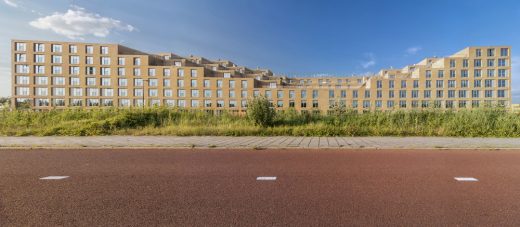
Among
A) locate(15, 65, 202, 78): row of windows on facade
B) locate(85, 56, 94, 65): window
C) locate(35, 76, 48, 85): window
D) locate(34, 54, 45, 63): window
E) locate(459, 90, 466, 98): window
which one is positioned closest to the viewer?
locate(459, 90, 466, 98): window

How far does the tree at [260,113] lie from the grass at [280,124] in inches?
14.8

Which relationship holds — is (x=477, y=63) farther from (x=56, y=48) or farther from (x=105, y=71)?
(x=56, y=48)

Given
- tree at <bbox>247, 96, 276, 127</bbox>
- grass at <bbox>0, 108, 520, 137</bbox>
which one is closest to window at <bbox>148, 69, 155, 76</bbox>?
grass at <bbox>0, 108, 520, 137</bbox>

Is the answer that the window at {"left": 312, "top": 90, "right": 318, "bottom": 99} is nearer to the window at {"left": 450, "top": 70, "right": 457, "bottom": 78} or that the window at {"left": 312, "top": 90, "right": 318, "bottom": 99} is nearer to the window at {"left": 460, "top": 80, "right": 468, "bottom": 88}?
the window at {"left": 450, "top": 70, "right": 457, "bottom": 78}

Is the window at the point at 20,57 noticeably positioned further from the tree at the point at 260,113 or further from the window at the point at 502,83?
the window at the point at 502,83

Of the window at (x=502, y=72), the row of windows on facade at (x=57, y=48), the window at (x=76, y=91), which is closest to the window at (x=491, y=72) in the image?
the window at (x=502, y=72)

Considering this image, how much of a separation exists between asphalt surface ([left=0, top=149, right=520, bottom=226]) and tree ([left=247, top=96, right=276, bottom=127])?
6.91m

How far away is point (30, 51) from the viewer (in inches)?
2867

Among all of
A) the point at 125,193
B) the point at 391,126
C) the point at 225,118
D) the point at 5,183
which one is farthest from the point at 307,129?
the point at 5,183

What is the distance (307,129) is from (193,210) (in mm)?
9523

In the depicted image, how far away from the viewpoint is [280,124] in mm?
14383

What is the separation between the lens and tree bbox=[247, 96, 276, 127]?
1411 cm

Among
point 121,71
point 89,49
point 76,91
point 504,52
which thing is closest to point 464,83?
point 504,52

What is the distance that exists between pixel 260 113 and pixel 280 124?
1.34 meters
